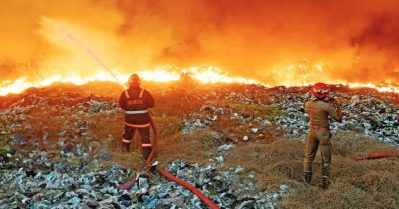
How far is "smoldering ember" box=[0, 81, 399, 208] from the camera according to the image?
8.19 meters

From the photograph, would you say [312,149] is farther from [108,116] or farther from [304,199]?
[108,116]

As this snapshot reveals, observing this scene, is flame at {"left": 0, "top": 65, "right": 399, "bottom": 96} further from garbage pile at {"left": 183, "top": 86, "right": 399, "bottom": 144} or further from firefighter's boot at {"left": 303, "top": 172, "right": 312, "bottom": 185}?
firefighter's boot at {"left": 303, "top": 172, "right": 312, "bottom": 185}

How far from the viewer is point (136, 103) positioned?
10594 millimetres

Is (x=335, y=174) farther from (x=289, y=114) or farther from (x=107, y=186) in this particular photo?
(x=289, y=114)

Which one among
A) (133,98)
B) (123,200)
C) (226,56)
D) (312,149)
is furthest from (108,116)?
(226,56)

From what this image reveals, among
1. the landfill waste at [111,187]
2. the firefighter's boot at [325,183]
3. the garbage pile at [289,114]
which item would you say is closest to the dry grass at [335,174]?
the firefighter's boot at [325,183]

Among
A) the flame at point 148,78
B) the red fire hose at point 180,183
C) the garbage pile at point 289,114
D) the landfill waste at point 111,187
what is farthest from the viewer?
the flame at point 148,78

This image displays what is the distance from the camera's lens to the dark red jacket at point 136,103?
10.6m

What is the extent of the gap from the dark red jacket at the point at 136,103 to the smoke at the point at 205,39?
13.2 m

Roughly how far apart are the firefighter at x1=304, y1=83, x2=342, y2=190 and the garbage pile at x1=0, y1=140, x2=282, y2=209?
0.87m

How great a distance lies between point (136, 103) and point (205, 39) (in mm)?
18435

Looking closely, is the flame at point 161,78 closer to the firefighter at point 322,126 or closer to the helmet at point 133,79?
the helmet at point 133,79

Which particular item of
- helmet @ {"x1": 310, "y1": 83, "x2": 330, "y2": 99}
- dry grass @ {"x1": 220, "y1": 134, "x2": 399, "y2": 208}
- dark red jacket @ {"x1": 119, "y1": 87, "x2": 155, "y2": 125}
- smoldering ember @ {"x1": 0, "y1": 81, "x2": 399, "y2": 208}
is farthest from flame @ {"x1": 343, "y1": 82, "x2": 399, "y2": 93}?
dark red jacket @ {"x1": 119, "y1": 87, "x2": 155, "y2": 125}

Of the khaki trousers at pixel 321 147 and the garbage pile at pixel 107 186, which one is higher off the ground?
the khaki trousers at pixel 321 147
